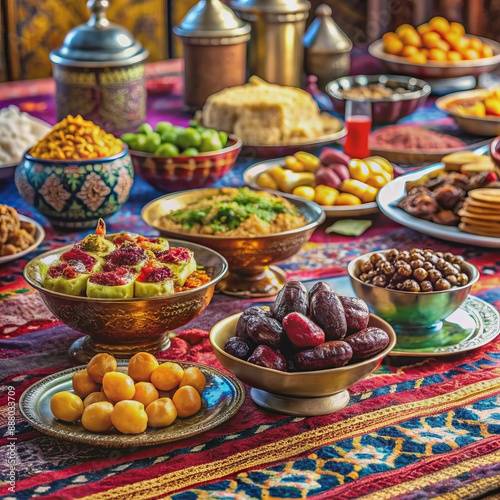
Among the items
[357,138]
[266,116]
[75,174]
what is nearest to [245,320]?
[75,174]

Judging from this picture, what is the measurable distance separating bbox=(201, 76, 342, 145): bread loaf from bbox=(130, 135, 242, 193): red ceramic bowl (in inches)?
12.5

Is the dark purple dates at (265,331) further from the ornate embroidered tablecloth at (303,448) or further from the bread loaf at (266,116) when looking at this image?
the bread loaf at (266,116)

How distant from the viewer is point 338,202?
2.48m

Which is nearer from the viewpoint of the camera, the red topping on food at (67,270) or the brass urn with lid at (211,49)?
the red topping on food at (67,270)

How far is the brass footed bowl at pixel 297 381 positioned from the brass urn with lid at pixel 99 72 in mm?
1561

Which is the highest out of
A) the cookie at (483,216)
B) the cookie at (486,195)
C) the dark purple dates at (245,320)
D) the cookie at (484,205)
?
the dark purple dates at (245,320)

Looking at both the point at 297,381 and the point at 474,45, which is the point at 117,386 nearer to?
the point at 297,381

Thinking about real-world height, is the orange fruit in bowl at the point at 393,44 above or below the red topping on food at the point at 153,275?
above

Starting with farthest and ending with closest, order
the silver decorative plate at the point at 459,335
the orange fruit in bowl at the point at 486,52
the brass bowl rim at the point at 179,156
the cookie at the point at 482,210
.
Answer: the orange fruit in bowl at the point at 486,52 → the brass bowl rim at the point at 179,156 → the cookie at the point at 482,210 → the silver decorative plate at the point at 459,335

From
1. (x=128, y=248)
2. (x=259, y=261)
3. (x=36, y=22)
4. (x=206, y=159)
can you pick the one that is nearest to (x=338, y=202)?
(x=206, y=159)

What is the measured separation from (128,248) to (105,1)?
4.80ft

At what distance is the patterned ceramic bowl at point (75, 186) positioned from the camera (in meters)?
2.29

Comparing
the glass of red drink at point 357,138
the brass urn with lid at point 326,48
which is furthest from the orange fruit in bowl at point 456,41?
the glass of red drink at point 357,138

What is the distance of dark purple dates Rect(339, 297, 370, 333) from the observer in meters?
1.45
